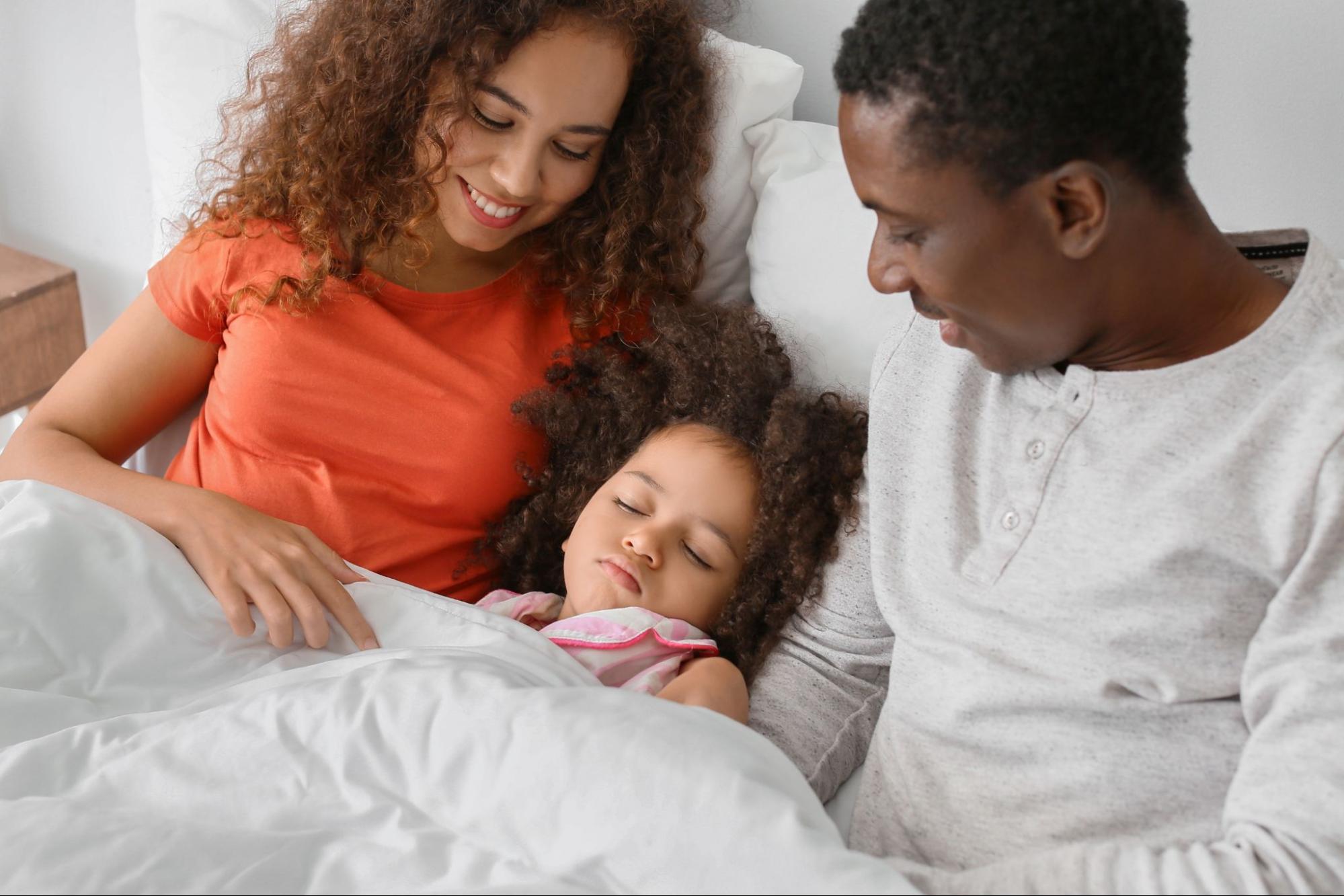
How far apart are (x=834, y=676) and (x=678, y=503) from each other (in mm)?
255

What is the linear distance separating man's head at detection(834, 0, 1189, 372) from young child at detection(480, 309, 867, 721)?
1.38ft

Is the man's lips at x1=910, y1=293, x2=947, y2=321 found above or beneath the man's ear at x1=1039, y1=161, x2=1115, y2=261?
beneath

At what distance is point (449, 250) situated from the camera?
1.49 meters

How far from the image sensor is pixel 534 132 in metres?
1.30

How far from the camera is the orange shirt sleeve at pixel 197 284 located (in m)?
1.43

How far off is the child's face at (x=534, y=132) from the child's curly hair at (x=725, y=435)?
203 millimetres

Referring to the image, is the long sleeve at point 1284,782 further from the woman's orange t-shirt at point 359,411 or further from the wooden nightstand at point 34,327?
the wooden nightstand at point 34,327

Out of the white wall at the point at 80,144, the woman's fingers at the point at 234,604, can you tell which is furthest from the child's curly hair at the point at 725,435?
the white wall at the point at 80,144

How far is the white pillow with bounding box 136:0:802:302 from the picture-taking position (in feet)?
5.00

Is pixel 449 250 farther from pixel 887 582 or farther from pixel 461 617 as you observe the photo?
pixel 887 582

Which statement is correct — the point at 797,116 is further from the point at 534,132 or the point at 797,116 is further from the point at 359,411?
the point at 359,411

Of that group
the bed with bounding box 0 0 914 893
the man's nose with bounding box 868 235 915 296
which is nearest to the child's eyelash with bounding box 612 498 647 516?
the bed with bounding box 0 0 914 893

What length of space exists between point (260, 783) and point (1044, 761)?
2.05 feet

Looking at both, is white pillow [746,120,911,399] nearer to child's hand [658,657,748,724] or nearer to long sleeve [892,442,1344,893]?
child's hand [658,657,748,724]
